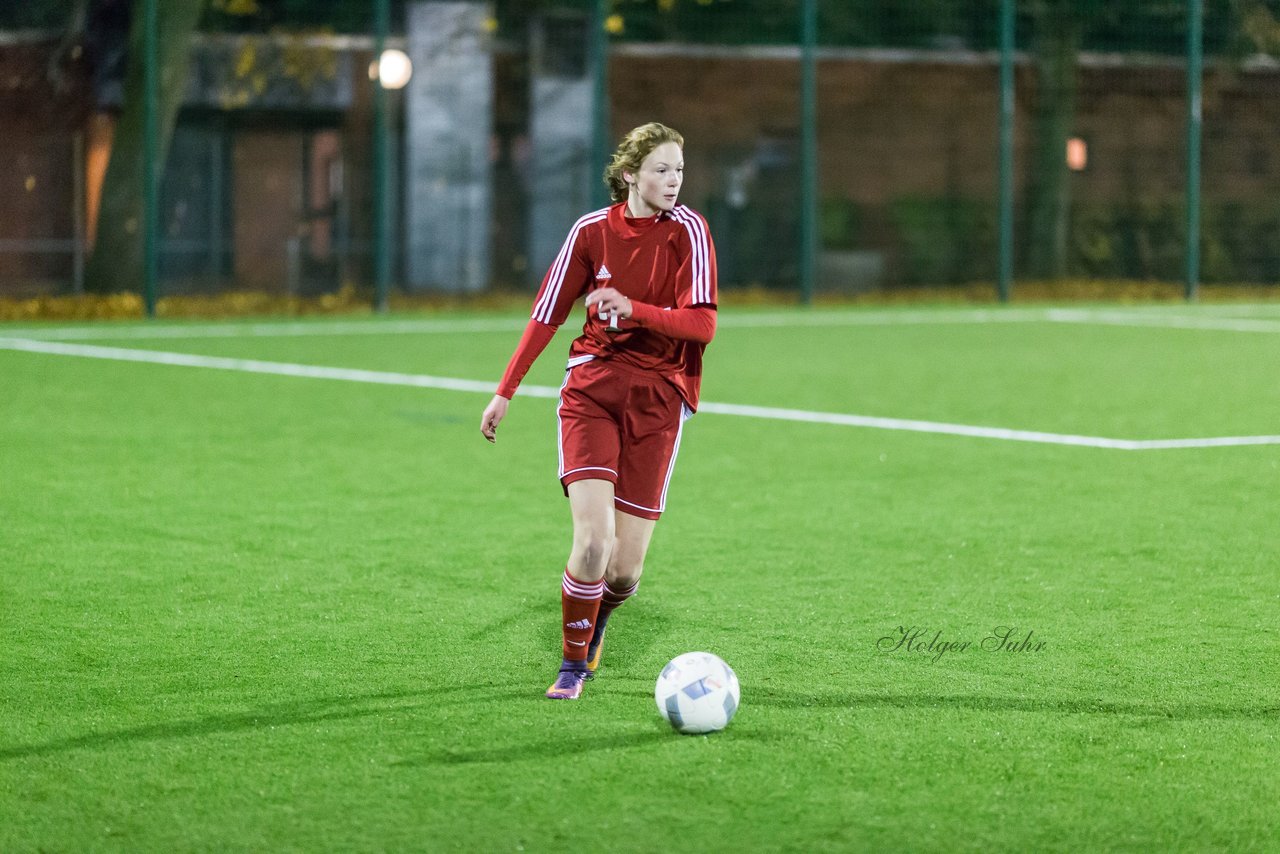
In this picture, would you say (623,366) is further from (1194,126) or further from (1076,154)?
(1076,154)

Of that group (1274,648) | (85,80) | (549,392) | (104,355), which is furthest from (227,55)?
(1274,648)

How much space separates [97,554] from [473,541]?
58.5 inches

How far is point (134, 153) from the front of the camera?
→ 21562 mm

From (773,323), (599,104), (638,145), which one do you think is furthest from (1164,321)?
(638,145)

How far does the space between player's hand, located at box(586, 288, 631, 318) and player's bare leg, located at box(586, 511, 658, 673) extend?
0.71 metres

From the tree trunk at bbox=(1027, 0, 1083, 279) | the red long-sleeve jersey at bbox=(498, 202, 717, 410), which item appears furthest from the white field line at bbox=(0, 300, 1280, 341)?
the red long-sleeve jersey at bbox=(498, 202, 717, 410)

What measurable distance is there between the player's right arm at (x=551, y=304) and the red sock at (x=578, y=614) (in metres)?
0.52

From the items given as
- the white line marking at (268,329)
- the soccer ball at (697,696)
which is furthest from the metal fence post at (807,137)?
the soccer ball at (697,696)

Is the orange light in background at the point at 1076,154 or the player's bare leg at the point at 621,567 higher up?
the orange light in background at the point at 1076,154

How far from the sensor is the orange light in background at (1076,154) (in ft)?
86.3

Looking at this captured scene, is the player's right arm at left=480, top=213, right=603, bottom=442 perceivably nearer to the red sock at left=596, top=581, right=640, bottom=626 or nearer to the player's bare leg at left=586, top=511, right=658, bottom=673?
the player's bare leg at left=586, top=511, right=658, bottom=673

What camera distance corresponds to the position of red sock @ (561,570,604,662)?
17.7 feet

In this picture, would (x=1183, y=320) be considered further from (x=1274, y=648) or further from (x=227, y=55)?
(x=1274, y=648)

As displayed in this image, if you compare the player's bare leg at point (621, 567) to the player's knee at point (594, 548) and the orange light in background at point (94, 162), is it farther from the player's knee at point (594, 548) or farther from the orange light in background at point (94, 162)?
the orange light in background at point (94, 162)
